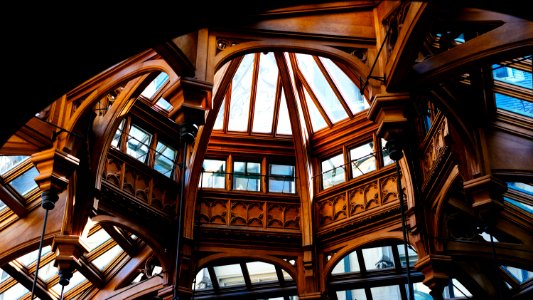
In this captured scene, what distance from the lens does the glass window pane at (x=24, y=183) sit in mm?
12760

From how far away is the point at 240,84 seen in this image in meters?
13.8

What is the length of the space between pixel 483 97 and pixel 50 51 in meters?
5.75

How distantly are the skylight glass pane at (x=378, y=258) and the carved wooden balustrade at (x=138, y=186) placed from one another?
328 cm

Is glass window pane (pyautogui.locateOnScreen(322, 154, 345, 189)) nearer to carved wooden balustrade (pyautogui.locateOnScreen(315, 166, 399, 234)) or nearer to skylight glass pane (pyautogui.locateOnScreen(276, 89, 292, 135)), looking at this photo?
carved wooden balustrade (pyautogui.locateOnScreen(315, 166, 399, 234))

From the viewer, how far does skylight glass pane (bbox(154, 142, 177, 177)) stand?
534 inches

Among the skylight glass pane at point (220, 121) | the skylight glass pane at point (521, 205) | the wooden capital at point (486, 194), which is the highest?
the skylight glass pane at point (220, 121)

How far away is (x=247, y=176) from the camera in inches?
563

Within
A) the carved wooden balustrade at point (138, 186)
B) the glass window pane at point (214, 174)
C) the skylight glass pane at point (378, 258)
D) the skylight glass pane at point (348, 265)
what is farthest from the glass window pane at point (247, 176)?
the skylight glass pane at point (378, 258)

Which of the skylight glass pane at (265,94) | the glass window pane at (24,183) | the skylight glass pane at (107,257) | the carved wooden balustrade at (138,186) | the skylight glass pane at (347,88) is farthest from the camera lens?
the skylight glass pane at (107,257)

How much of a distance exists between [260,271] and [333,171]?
2.10m

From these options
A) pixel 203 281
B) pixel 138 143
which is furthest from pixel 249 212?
pixel 138 143

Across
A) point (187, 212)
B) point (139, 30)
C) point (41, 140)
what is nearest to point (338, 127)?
point (187, 212)

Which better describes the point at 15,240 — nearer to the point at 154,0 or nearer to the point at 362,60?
the point at 362,60

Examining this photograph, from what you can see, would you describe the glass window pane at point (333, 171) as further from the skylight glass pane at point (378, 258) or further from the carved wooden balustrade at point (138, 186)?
the carved wooden balustrade at point (138, 186)
